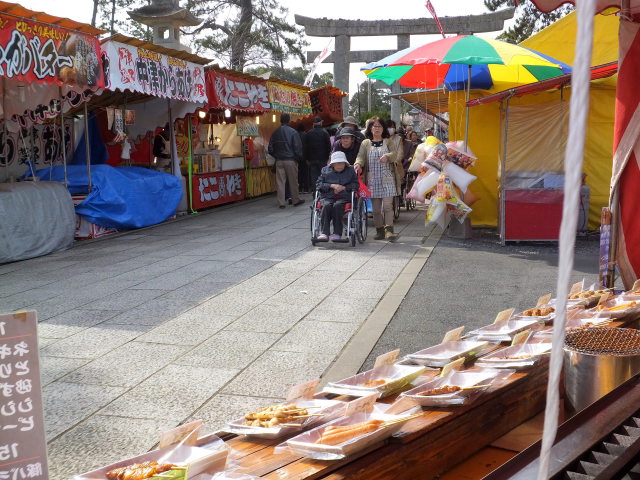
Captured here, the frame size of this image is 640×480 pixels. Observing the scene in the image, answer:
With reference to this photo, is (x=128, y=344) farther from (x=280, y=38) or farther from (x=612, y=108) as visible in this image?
(x=280, y=38)

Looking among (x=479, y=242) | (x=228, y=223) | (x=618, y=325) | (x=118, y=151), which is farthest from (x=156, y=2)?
(x=618, y=325)

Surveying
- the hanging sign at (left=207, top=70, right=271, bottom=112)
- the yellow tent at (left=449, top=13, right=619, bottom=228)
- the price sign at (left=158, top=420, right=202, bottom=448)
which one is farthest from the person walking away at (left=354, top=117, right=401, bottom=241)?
the price sign at (left=158, top=420, right=202, bottom=448)

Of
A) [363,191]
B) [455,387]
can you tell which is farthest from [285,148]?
[455,387]

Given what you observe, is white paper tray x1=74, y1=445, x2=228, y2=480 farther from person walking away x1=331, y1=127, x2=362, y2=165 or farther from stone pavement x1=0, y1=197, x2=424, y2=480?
person walking away x1=331, y1=127, x2=362, y2=165

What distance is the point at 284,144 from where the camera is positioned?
1485 centimetres

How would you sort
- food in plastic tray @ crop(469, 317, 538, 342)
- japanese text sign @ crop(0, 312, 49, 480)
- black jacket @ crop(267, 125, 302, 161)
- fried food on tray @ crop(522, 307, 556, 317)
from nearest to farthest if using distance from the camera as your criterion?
japanese text sign @ crop(0, 312, 49, 480)
food in plastic tray @ crop(469, 317, 538, 342)
fried food on tray @ crop(522, 307, 556, 317)
black jacket @ crop(267, 125, 302, 161)

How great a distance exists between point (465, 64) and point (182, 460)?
8446 millimetres

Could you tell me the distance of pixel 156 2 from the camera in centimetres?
1622

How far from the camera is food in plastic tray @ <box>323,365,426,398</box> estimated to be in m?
3.02

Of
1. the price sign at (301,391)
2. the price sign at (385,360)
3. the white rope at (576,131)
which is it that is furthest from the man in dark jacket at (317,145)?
the white rope at (576,131)

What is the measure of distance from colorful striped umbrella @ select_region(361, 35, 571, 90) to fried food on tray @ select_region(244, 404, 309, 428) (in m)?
6.69

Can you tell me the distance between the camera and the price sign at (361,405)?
2674 mm

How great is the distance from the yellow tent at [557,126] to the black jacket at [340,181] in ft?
8.54

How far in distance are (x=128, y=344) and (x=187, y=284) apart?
222 centimetres
